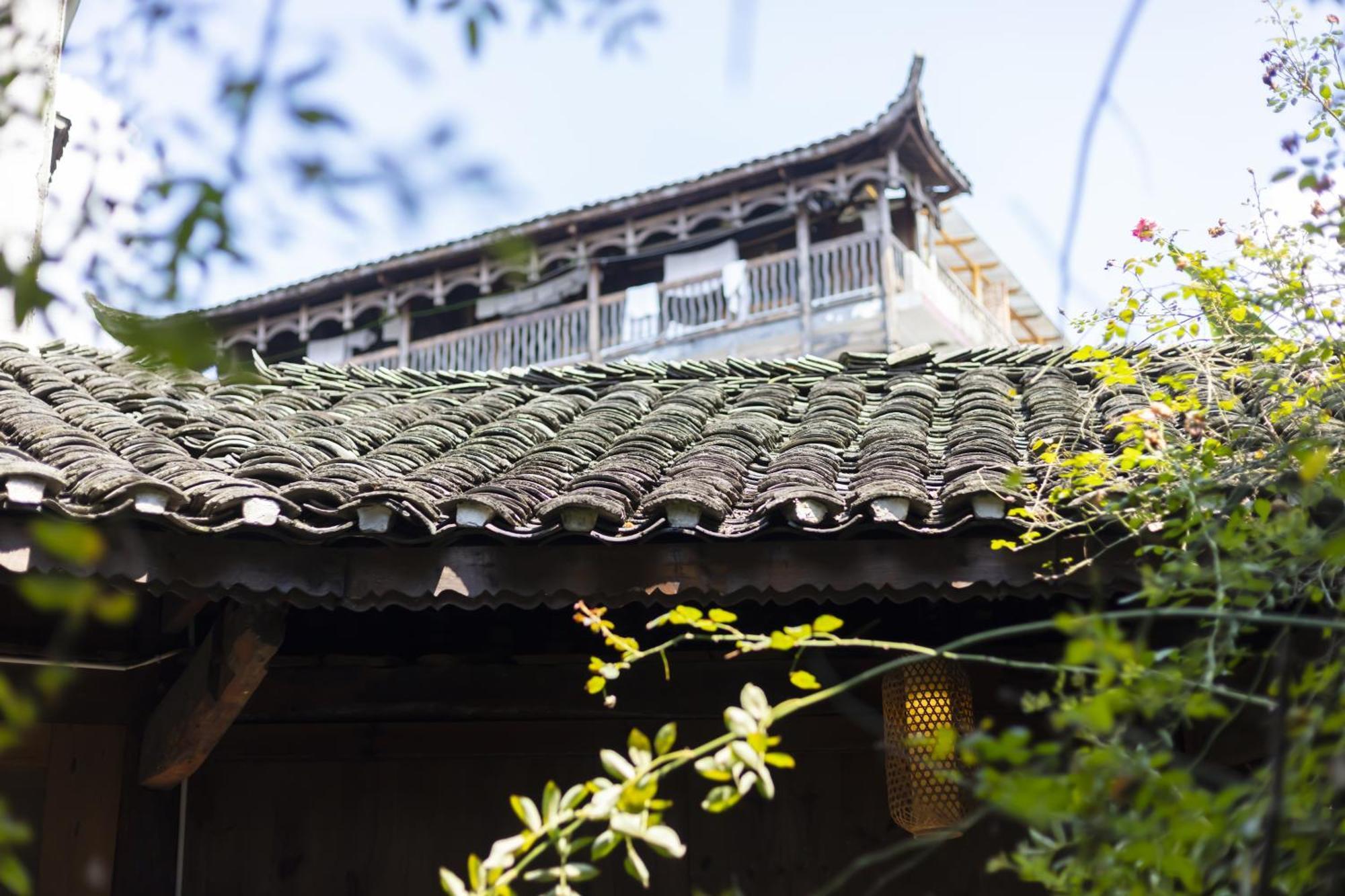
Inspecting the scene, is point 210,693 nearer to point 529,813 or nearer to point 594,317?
point 529,813

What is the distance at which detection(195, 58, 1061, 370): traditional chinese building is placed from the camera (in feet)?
48.2

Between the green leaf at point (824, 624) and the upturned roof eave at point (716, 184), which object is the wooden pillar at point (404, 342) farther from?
the green leaf at point (824, 624)

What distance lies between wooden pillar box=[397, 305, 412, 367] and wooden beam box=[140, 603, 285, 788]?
13.3m

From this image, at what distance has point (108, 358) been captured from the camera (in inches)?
181

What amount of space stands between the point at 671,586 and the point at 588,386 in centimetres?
207

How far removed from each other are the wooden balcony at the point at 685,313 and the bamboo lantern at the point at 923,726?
1146 centimetres

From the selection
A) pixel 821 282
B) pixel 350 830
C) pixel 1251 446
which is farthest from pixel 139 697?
pixel 821 282

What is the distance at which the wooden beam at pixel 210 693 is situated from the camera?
3.12 meters

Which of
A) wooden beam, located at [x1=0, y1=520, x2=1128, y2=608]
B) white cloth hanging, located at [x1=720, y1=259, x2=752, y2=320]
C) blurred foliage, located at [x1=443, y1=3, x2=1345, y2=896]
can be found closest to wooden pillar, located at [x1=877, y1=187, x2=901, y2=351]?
white cloth hanging, located at [x1=720, y1=259, x2=752, y2=320]

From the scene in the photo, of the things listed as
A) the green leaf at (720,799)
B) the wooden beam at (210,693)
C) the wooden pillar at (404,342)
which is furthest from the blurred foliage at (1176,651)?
the wooden pillar at (404,342)

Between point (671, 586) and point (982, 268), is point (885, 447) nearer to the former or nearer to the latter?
point (671, 586)

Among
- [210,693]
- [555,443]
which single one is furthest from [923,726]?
[210,693]

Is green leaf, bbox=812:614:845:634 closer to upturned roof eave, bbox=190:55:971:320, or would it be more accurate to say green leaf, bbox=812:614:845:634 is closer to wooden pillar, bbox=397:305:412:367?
upturned roof eave, bbox=190:55:971:320

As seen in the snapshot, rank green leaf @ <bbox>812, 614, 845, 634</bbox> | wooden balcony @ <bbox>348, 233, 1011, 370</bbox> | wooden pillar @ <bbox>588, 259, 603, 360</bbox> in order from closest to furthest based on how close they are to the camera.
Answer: green leaf @ <bbox>812, 614, 845, 634</bbox> < wooden balcony @ <bbox>348, 233, 1011, 370</bbox> < wooden pillar @ <bbox>588, 259, 603, 360</bbox>
